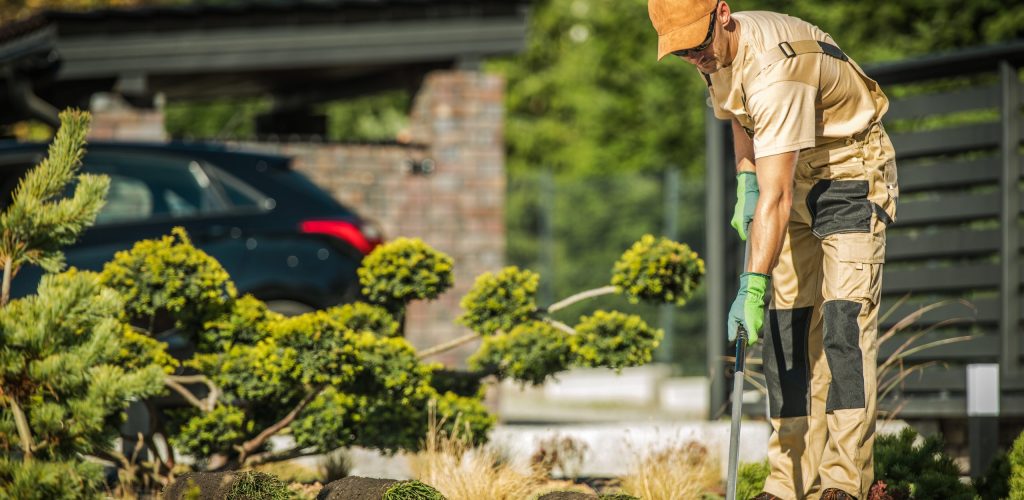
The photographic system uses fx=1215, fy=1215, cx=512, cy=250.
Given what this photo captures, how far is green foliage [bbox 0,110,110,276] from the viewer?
12.7ft

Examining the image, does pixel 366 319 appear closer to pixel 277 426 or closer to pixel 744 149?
pixel 277 426

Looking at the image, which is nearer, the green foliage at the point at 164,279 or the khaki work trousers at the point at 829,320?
the khaki work trousers at the point at 829,320

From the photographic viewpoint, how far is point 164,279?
187 inches

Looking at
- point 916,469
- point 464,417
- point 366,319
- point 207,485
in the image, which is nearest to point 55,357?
point 207,485

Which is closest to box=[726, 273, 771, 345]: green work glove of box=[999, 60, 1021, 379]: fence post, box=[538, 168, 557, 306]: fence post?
box=[999, 60, 1021, 379]: fence post

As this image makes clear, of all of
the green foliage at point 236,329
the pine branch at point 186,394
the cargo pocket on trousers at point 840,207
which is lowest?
the pine branch at point 186,394

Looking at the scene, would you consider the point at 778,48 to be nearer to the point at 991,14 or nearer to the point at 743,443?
the point at 743,443

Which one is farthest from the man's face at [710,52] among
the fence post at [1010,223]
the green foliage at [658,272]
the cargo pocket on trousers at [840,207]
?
the fence post at [1010,223]

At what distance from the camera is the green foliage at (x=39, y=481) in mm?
3439

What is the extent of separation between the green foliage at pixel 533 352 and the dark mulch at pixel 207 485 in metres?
1.42

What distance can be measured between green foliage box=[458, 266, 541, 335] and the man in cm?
108

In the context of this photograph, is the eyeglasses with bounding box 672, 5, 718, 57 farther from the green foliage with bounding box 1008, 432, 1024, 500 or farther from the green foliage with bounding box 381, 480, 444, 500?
the green foliage with bounding box 1008, 432, 1024, 500

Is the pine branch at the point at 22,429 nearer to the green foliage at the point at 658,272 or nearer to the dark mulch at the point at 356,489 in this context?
Answer: the dark mulch at the point at 356,489

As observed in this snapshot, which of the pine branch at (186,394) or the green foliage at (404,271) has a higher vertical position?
the green foliage at (404,271)
